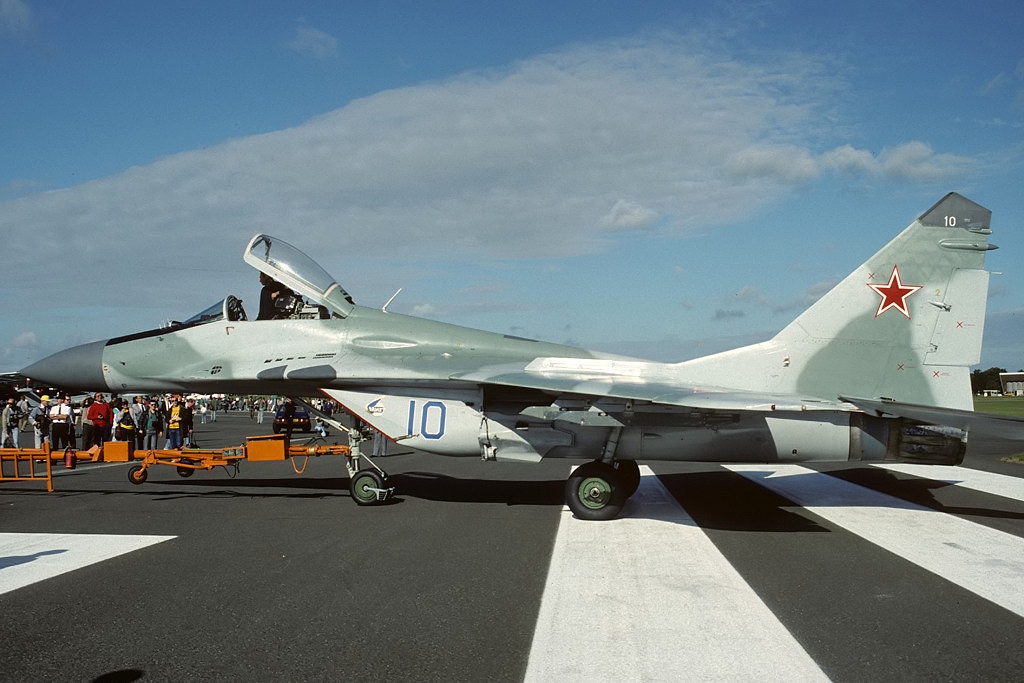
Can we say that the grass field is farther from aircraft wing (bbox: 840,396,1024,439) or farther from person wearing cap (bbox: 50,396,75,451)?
person wearing cap (bbox: 50,396,75,451)

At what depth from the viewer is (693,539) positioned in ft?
25.1

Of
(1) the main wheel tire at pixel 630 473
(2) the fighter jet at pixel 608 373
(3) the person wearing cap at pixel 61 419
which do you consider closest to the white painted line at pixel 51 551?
(2) the fighter jet at pixel 608 373

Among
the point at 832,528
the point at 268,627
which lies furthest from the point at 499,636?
the point at 832,528

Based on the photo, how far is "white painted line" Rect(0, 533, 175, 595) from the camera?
607 cm

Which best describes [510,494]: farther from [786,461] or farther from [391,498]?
[786,461]

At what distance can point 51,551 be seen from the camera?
6.98 m

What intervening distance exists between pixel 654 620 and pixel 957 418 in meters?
5.08

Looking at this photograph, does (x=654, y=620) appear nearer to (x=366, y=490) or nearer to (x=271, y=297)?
(x=366, y=490)

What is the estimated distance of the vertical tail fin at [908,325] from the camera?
9695 mm

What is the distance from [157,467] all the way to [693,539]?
12648mm

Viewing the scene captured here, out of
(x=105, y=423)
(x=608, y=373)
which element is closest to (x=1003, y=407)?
(x=608, y=373)

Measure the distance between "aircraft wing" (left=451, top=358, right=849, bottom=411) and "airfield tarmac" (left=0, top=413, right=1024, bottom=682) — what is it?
1492mm

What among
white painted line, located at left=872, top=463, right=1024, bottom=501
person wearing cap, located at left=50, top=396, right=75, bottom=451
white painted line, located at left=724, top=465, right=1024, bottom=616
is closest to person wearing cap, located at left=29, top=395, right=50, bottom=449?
person wearing cap, located at left=50, top=396, right=75, bottom=451

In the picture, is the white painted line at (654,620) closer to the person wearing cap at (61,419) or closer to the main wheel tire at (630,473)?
the main wheel tire at (630,473)
